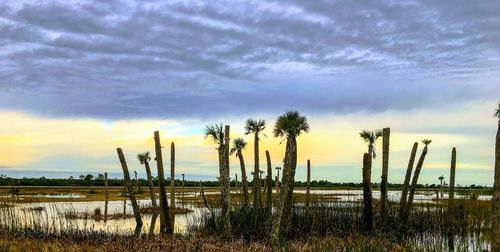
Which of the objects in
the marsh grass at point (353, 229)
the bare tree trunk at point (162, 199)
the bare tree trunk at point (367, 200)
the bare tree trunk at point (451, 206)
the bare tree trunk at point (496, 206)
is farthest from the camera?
the bare tree trunk at point (162, 199)

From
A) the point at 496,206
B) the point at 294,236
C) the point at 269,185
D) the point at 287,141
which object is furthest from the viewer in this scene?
the point at 269,185

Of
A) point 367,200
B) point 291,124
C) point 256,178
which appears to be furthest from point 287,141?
point 256,178

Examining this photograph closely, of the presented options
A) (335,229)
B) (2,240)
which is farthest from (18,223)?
(335,229)

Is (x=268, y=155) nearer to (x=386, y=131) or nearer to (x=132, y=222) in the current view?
(x=386, y=131)

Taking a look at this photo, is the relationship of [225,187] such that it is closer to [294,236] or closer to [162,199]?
[294,236]

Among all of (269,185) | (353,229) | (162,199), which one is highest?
(269,185)

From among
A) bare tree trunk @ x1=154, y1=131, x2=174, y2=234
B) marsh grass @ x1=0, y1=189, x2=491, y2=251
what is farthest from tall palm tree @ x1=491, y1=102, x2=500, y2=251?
bare tree trunk @ x1=154, y1=131, x2=174, y2=234

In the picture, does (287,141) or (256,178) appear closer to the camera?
(287,141)

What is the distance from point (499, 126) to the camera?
51.5 ft

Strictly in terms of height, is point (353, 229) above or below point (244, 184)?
below

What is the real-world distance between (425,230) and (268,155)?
7.62 meters

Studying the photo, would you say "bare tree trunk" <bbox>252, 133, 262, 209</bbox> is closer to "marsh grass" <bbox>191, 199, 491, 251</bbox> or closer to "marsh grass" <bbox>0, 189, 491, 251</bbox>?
"marsh grass" <bbox>0, 189, 491, 251</bbox>

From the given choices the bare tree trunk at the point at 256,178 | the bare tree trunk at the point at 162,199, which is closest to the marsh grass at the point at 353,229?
the bare tree trunk at the point at 256,178

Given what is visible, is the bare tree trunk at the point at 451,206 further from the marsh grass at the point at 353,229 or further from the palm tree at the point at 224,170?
the palm tree at the point at 224,170
